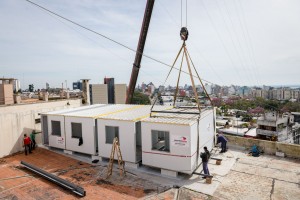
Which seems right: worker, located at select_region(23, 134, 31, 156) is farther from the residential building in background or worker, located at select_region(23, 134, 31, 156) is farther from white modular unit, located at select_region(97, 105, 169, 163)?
the residential building in background

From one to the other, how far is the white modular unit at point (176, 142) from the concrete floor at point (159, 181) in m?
0.64

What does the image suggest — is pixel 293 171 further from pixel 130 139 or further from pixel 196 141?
pixel 130 139

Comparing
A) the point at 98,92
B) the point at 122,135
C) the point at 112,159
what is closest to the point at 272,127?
the point at 122,135

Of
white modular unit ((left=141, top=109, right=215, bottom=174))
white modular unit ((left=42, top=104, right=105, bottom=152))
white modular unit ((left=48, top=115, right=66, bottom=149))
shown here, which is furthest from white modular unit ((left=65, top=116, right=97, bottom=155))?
white modular unit ((left=141, top=109, right=215, bottom=174))

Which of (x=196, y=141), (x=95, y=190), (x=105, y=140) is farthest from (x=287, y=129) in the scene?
(x=95, y=190)

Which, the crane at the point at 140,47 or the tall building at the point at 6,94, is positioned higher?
the crane at the point at 140,47

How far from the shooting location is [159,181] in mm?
9789

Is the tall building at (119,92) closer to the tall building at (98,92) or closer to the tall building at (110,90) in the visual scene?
the tall building at (110,90)

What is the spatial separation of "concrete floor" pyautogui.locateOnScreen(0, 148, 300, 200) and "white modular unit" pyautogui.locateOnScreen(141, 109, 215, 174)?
2.11ft

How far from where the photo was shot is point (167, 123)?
32.6ft

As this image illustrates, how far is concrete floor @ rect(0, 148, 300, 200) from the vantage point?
859cm

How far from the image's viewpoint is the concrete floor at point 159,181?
8594 mm

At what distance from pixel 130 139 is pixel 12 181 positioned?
5.63 meters

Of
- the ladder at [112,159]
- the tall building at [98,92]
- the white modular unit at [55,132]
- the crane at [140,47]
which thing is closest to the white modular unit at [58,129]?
the white modular unit at [55,132]
